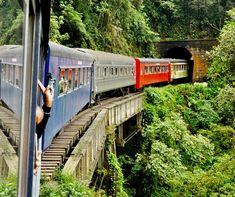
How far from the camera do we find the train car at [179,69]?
31328 millimetres

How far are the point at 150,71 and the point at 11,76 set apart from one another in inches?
942

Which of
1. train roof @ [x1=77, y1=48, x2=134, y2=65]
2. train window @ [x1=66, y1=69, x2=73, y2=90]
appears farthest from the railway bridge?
train window @ [x1=66, y1=69, x2=73, y2=90]

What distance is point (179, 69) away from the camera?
34531 mm

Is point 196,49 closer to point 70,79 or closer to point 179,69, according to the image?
point 179,69

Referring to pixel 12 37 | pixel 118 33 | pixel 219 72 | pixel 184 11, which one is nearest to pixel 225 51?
pixel 219 72

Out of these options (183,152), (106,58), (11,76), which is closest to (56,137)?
(11,76)

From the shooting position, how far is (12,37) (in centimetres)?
128

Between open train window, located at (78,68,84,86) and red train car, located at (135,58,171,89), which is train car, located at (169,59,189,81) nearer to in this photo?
red train car, located at (135,58,171,89)

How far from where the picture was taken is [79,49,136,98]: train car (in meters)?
15.0

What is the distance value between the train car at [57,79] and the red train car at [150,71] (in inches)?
387

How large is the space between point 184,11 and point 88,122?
1300 inches

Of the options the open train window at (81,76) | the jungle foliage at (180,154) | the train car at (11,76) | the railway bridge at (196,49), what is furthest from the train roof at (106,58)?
the railway bridge at (196,49)

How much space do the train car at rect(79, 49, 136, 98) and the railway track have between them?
1.97m

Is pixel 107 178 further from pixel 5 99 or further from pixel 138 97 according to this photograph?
pixel 5 99
